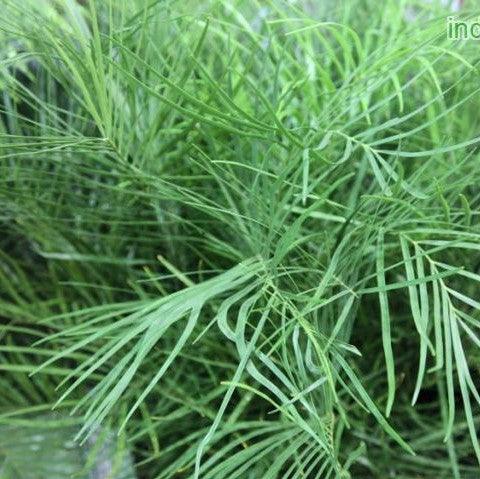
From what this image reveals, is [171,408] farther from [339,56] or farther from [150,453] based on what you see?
[339,56]

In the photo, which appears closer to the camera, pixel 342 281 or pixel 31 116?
pixel 342 281

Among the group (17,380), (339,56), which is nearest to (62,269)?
(17,380)

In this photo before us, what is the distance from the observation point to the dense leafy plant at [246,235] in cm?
23

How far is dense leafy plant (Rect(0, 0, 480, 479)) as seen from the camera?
0.77ft

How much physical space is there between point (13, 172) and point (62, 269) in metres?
0.05

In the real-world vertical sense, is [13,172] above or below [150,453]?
above

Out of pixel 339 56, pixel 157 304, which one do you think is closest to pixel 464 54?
pixel 339 56

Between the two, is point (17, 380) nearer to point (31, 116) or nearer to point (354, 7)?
point (31, 116)

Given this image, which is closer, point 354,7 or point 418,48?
point 418,48

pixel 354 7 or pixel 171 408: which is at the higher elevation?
pixel 354 7

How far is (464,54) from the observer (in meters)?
0.31

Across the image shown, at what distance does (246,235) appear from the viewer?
25cm

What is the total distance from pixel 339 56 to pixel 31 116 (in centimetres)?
14

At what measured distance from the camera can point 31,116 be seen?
34cm
